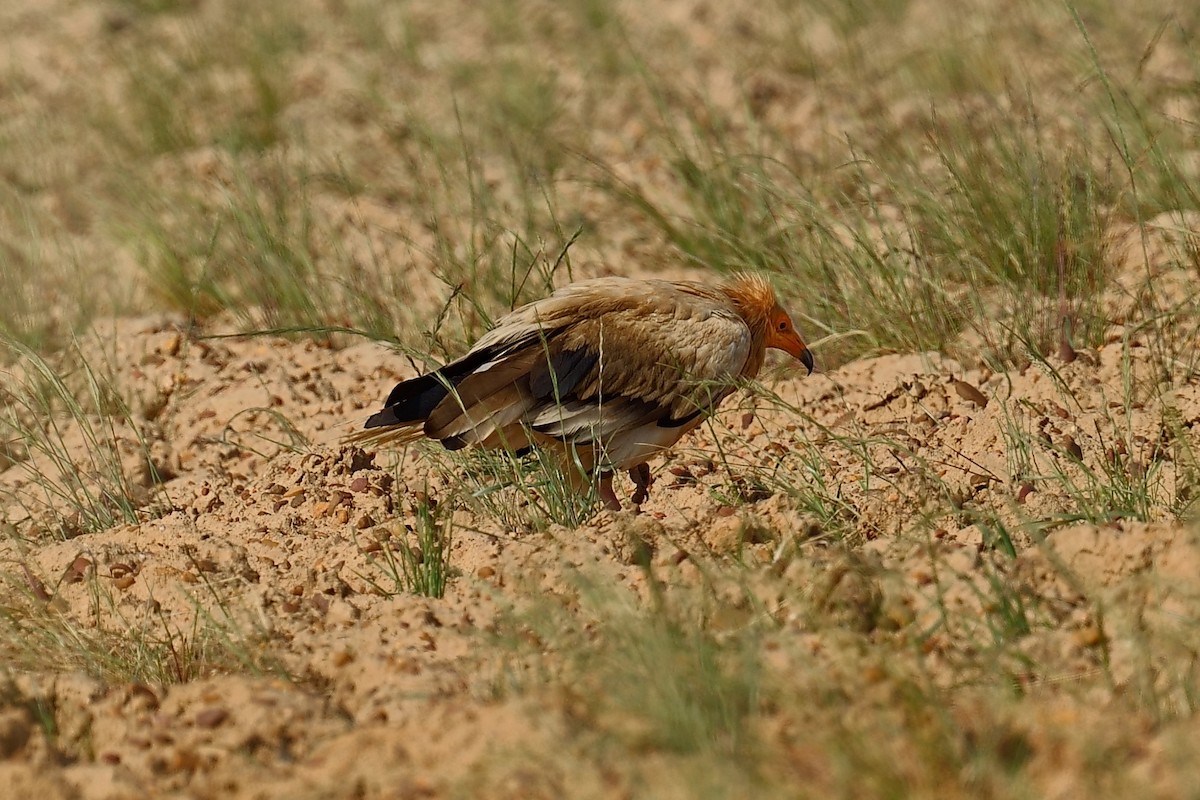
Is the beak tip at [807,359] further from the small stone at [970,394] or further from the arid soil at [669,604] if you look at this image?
the small stone at [970,394]

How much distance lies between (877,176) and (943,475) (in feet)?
7.92

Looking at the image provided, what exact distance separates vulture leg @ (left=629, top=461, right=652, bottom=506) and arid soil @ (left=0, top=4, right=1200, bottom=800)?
0.11 m

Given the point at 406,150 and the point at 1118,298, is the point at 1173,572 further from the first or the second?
the point at 406,150

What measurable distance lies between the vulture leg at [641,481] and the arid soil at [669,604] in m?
0.11

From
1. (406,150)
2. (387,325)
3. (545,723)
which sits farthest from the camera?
(406,150)

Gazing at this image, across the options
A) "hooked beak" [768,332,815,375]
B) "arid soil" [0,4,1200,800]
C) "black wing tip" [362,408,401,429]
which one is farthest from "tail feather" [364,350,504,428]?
"hooked beak" [768,332,815,375]

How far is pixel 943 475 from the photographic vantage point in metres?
4.54

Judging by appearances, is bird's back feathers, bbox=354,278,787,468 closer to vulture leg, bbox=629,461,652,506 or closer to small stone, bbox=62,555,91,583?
vulture leg, bbox=629,461,652,506

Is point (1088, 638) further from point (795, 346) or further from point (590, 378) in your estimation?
point (795, 346)

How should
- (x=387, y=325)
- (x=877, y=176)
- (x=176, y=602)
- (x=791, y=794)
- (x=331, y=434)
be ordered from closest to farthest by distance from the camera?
(x=791, y=794) → (x=176, y=602) → (x=331, y=434) → (x=387, y=325) → (x=877, y=176)

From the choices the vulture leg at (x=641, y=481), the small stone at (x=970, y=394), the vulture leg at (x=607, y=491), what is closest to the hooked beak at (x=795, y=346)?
the small stone at (x=970, y=394)

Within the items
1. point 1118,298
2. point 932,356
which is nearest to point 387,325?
point 932,356

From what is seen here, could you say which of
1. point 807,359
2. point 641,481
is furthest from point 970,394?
point 641,481

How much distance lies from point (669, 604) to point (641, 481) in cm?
145
